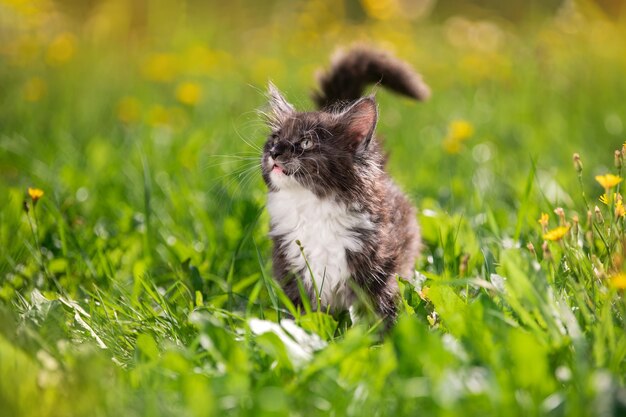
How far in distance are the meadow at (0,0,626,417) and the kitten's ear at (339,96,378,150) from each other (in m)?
0.41

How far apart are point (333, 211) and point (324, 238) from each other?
106 mm

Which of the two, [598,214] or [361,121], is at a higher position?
[361,121]

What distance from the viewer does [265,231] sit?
11.9 feet

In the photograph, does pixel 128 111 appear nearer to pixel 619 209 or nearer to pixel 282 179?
pixel 282 179

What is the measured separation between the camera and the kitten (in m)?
2.76

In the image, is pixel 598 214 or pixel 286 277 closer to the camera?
pixel 598 214

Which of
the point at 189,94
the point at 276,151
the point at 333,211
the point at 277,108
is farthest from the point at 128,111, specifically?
the point at 333,211

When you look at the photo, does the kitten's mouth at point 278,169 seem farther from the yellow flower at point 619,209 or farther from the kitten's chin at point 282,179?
the yellow flower at point 619,209

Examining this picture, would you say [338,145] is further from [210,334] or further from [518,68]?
[518,68]

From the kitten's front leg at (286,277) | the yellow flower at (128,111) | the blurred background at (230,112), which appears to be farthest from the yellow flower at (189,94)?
the kitten's front leg at (286,277)

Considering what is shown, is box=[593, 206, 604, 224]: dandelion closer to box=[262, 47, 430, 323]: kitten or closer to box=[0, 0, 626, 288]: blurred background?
box=[0, 0, 626, 288]: blurred background

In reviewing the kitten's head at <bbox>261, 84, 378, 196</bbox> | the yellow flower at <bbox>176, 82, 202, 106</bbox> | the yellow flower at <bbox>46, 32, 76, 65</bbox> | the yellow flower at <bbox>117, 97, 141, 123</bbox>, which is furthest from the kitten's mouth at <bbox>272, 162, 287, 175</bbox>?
the yellow flower at <bbox>46, 32, 76, 65</bbox>

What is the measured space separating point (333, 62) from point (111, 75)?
12.7ft

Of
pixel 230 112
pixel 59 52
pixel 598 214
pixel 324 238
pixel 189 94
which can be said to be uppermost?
pixel 598 214
